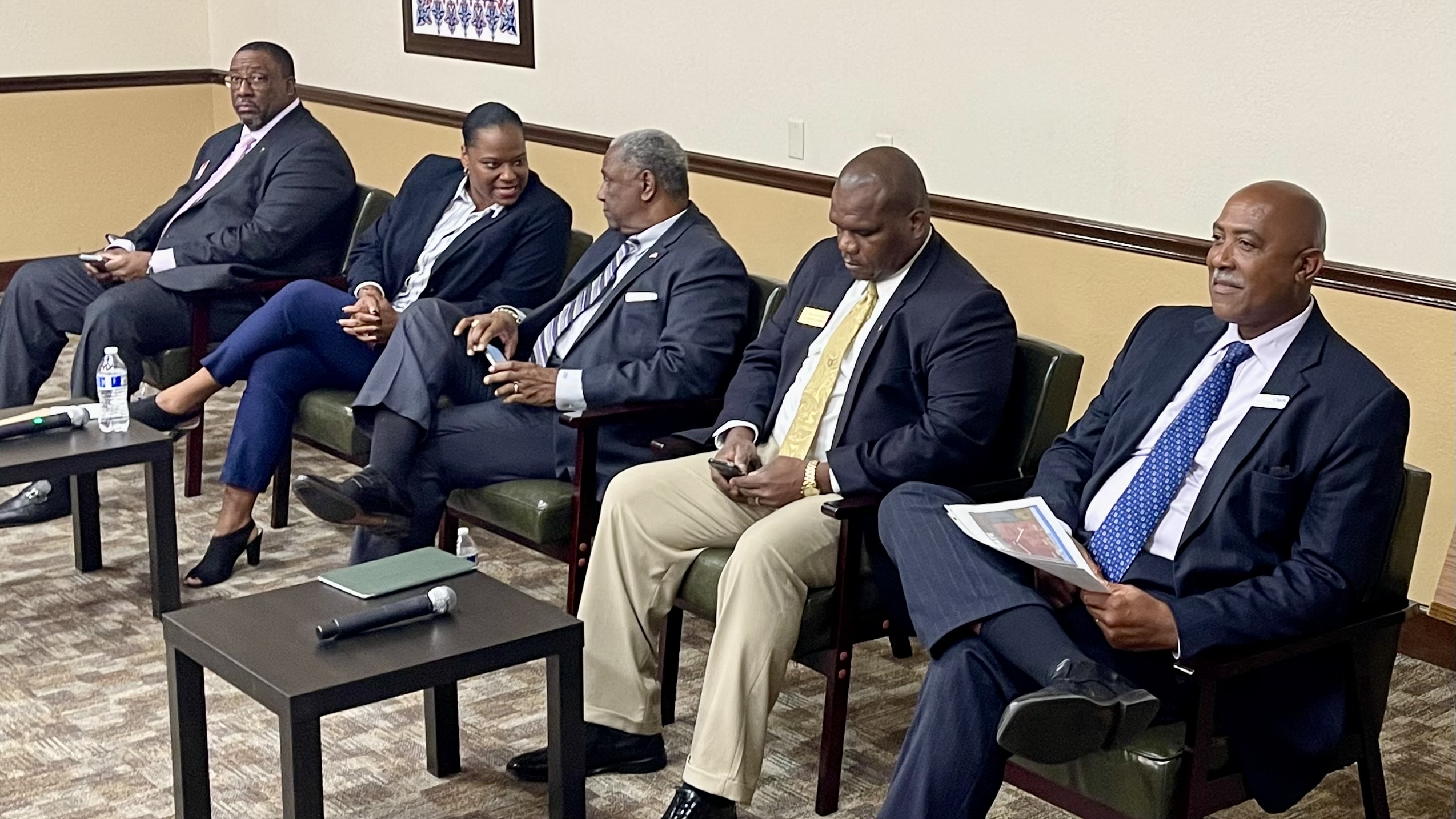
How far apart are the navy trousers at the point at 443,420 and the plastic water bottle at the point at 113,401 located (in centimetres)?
59

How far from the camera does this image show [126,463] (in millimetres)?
4078

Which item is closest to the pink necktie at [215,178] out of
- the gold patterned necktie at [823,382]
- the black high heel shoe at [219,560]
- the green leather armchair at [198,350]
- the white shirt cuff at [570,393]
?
the green leather armchair at [198,350]

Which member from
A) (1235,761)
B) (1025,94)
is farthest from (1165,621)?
(1025,94)

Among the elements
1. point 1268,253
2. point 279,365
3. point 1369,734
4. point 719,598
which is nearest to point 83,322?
point 279,365

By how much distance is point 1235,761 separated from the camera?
8.76 feet

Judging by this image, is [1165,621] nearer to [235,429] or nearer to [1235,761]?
[1235,761]

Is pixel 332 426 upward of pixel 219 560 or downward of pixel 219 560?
upward

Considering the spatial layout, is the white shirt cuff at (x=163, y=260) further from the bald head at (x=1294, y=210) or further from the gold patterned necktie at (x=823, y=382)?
the bald head at (x=1294, y=210)

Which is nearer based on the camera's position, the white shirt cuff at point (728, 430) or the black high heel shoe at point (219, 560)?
the white shirt cuff at point (728, 430)

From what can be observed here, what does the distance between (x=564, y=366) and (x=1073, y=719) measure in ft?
6.55

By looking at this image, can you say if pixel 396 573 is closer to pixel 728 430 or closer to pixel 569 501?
pixel 569 501

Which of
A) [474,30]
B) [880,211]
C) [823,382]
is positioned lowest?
[823,382]

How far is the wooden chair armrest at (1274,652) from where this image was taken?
2551mm

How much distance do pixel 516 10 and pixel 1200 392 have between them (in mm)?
3843
